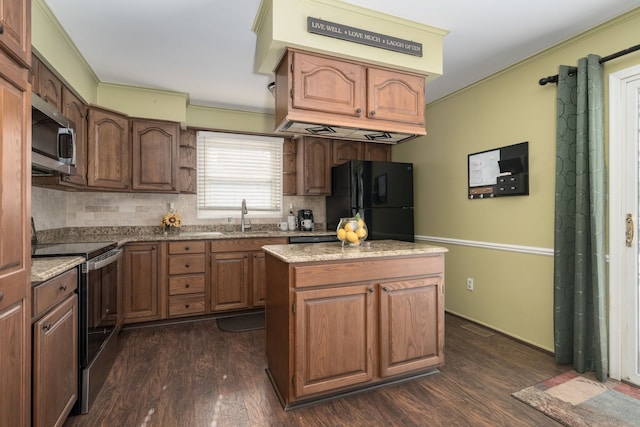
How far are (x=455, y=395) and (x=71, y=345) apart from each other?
89.2 inches

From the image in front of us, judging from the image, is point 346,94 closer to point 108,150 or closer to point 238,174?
point 238,174

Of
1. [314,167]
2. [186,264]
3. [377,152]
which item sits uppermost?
[377,152]

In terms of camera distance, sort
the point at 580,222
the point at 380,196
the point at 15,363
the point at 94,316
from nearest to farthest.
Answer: the point at 15,363 → the point at 94,316 → the point at 580,222 → the point at 380,196

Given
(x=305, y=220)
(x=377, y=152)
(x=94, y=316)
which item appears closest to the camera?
(x=94, y=316)

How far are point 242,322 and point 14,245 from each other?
7.96ft

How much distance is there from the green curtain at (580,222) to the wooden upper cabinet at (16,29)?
3.20 m

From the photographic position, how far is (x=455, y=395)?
2033 mm

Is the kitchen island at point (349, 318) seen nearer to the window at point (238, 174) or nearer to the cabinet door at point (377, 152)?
the window at point (238, 174)

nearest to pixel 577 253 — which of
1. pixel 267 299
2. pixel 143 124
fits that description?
pixel 267 299

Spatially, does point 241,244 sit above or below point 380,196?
below

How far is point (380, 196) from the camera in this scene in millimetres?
3916

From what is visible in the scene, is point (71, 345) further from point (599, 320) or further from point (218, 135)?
point (599, 320)

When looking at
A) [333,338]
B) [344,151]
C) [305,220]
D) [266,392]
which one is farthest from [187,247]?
[344,151]

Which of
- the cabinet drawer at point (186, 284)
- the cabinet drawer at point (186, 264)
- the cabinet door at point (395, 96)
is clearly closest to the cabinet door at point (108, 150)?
the cabinet drawer at point (186, 264)
